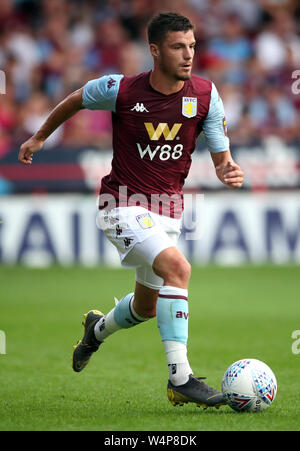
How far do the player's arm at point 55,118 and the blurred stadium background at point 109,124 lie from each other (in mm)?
7997

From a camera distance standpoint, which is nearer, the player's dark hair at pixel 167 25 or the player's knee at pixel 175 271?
the player's knee at pixel 175 271

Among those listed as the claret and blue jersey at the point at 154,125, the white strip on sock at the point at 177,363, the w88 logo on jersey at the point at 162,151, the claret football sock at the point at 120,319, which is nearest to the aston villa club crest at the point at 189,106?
the claret and blue jersey at the point at 154,125

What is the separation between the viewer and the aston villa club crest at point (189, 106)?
5.88m

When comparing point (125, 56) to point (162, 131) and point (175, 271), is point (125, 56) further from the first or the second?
point (175, 271)

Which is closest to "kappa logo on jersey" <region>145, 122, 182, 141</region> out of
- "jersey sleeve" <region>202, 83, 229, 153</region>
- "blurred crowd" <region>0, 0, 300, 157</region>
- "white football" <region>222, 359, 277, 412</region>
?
"jersey sleeve" <region>202, 83, 229, 153</region>

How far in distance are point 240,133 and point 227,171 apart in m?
9.49

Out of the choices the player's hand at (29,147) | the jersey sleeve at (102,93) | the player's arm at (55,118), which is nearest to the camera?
the jersey sleeve at (102,93)

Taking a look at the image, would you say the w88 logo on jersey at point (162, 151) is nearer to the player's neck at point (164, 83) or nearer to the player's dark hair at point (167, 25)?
the player's neck at point (164, 83)

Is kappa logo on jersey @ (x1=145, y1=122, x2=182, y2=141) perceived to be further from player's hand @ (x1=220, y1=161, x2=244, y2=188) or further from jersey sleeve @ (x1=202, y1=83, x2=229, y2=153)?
player's hand @ (x1=220, y1=161, x2=244, y2=188)

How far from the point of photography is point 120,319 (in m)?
6.24

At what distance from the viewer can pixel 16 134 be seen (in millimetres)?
14875

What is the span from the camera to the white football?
5.23m

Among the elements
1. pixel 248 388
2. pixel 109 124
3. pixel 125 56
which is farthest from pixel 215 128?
pixel 125 56
